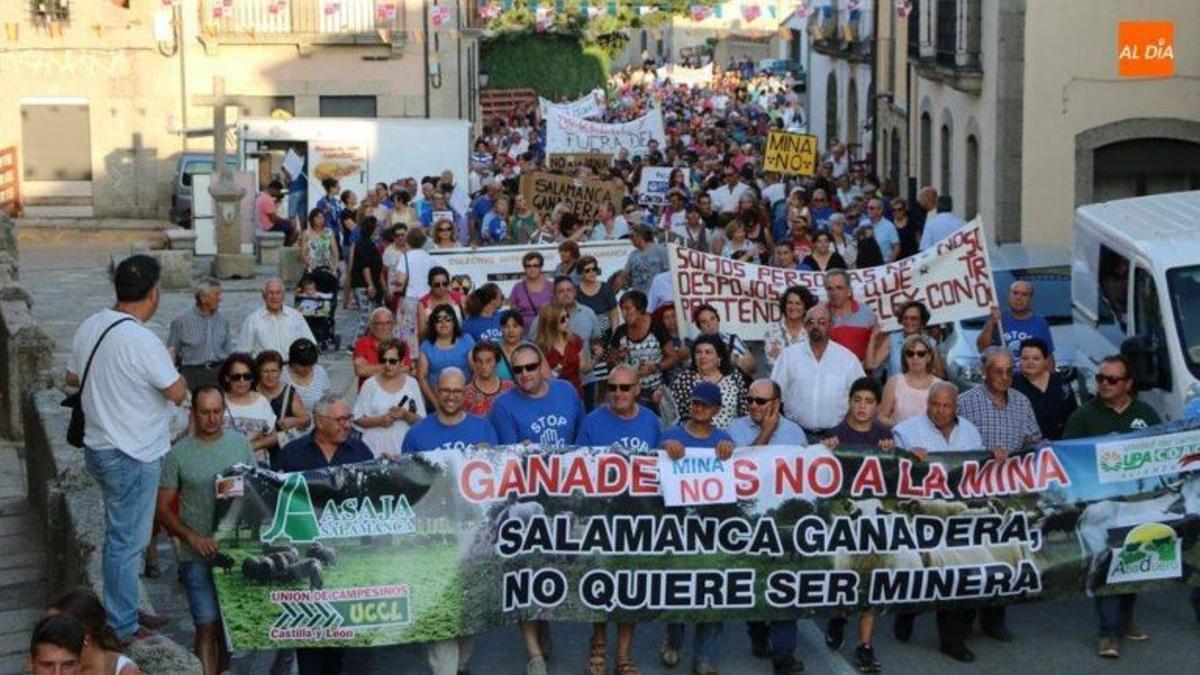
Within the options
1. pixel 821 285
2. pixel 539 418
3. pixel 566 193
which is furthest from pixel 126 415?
pixel 566 193

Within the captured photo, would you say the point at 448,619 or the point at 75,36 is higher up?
the point at 75,36

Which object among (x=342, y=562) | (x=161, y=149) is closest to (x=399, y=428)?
(x=342, y=562)

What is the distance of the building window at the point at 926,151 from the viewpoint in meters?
32.7

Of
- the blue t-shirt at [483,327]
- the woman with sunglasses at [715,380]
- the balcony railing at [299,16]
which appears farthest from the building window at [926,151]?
the woman with sunglasses at [715,380]

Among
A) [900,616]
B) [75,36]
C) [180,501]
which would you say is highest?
[75,36]

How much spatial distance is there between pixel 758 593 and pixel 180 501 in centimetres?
269

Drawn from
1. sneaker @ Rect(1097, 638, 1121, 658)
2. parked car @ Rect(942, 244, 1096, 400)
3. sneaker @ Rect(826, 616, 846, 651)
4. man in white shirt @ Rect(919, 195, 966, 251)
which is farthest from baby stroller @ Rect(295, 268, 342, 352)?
sneaker @ Rect(1097, 638, 1121, 658)

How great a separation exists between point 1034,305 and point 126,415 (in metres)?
8.91

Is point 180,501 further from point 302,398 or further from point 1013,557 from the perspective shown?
point 1013,557

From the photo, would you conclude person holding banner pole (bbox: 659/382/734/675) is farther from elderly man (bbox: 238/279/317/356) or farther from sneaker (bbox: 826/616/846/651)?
elderly man (bbox: 238/279/317/356)

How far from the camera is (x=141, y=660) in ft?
25.6

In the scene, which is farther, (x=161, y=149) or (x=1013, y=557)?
(x=161, y=149)

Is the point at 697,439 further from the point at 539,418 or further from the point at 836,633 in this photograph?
the point at 836,633

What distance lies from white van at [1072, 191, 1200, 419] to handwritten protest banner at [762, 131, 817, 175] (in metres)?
12.3
